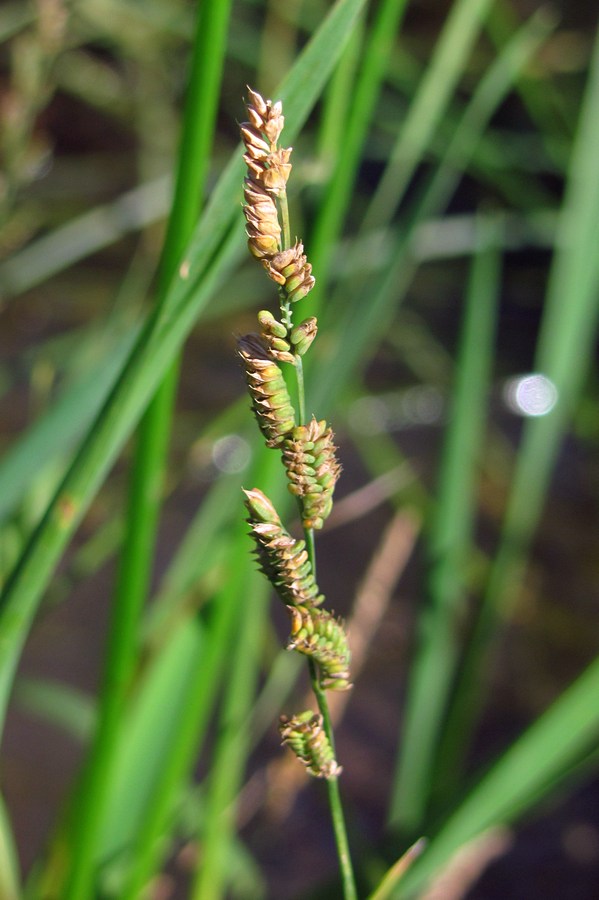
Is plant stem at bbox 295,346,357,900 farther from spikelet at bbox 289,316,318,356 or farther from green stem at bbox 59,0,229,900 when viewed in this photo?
green stem at bbox 59,0,229,900

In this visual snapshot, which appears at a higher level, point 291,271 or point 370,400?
point 370,400

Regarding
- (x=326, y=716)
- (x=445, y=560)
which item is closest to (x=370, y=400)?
(x=445, y=560)

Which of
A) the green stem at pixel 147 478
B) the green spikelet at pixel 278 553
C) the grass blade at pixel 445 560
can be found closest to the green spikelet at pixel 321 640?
the green spikelet at pixel 278 553

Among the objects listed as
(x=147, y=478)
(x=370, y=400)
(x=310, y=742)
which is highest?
(x=370, y=400)

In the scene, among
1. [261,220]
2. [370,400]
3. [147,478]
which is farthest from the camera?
[370,400]

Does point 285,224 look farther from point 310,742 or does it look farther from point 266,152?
point 310,742

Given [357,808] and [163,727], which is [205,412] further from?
[163,727]

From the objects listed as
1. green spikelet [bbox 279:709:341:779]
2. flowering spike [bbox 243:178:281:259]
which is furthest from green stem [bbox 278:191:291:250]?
green spikelet [bbox 279:709:341:779]
